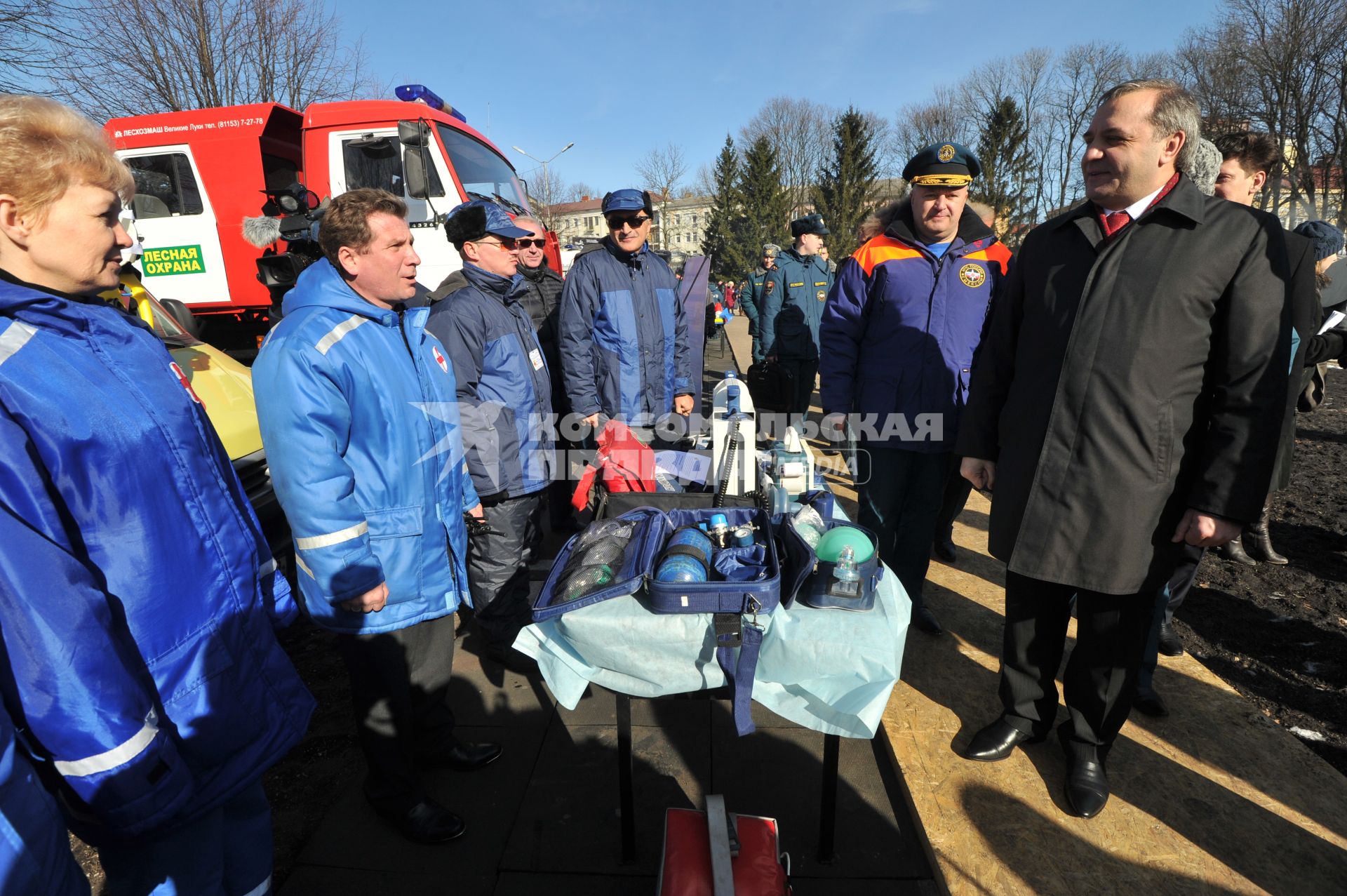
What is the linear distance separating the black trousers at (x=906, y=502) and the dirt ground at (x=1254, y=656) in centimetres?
142

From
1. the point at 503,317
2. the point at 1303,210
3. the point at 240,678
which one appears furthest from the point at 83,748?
the point at 1303,210

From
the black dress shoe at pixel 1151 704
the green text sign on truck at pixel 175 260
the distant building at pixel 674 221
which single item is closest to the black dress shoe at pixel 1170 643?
the black dress shoe at pixel 1151 704

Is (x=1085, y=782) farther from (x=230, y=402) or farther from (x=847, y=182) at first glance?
(x=847, y=182)

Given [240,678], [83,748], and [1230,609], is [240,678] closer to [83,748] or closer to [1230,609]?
[83,748]

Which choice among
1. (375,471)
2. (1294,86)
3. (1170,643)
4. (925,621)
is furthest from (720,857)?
(1294,86)

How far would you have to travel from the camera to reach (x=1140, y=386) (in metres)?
1.80

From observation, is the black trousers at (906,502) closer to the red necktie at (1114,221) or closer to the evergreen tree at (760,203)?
the red necktie at (1114,221)

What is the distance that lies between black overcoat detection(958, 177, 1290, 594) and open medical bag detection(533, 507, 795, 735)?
37.6 inches

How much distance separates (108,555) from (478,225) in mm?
2026

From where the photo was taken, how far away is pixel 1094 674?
6.73 ft

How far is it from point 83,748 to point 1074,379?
2.46 m

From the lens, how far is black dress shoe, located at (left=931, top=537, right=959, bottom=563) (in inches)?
152

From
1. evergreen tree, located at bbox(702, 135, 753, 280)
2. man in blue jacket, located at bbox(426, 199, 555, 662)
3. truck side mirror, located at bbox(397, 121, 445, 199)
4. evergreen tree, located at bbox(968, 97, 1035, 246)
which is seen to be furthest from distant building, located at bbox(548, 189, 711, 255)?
man in blue jacket, located at bbox(426, 199, 555, 662)

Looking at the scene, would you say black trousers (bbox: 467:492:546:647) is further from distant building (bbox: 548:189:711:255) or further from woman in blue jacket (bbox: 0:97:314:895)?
distant building (bbox: 548:189:711:255)
